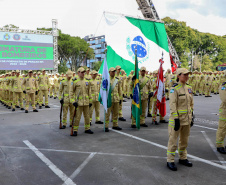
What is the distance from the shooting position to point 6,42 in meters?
26.2

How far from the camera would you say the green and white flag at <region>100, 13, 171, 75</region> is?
15.0 m

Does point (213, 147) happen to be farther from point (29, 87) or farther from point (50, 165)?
point (29, 87)

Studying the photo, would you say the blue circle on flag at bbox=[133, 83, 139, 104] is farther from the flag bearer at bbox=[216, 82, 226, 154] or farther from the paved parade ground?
the flag bearer at bbox=[216, 82, 226, 154]

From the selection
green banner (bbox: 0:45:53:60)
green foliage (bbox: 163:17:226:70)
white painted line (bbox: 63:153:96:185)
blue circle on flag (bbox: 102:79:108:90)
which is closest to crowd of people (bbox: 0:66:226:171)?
blue circle on flag (bbox: 102:79:108:90)

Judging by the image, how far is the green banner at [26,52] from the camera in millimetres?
26234

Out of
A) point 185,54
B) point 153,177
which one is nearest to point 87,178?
point 153,177

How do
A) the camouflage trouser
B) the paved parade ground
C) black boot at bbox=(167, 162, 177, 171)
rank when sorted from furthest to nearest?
the camouflage trouser → black boot at bbox=(167, 162, 177, 171) → the paved parade ground

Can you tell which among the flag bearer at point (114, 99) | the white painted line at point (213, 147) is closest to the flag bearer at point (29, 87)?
the flag bearer at point (114, 99)

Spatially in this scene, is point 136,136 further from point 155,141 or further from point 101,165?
point 101,165

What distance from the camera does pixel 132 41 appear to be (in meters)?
15.9

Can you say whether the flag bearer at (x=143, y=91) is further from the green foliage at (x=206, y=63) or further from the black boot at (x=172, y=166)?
the green foliage at (x=206, y=63)

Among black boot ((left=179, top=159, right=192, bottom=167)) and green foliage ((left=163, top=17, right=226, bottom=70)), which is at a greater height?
green foliage ((left=163, top=17, right=226, bottom=70))

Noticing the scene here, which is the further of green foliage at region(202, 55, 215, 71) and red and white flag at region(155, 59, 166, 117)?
green foliage at region(202, 55, 215, 71)

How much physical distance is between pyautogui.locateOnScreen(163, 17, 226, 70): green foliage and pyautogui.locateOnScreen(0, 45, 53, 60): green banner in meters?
21.6
